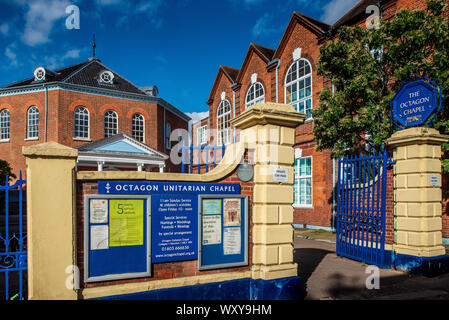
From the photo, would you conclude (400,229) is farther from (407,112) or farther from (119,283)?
(119,283)

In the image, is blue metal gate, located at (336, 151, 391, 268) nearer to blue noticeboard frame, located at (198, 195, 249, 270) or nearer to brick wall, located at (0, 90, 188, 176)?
blue noticeboard frame, located at (198, 195, 249, 270)

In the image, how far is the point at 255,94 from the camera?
62.7 feet

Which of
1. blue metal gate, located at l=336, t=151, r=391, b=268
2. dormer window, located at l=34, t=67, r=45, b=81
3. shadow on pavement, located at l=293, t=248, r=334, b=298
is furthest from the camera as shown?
dormer window, located at l=34, t=67, r=45, b=81

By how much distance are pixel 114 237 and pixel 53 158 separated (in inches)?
50.0

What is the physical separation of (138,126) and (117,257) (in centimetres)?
1997

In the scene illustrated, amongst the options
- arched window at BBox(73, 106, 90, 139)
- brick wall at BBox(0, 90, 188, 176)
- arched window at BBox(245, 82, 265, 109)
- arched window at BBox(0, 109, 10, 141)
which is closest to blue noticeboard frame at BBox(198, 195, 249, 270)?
arched window at BBox(245, 82, 265, 109)

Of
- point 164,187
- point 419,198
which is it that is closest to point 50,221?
point 164,187

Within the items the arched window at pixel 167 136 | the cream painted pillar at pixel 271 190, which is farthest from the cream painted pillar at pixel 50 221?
the arched window at pixel 167 136

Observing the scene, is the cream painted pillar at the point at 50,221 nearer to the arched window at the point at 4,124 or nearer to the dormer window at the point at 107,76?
the dormer window at the point at 107,76

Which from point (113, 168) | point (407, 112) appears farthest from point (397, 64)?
point (113, 168)

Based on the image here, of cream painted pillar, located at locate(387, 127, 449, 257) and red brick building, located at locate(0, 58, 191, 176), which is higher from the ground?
red brick building, located at locate(0, 58, 191, 176)

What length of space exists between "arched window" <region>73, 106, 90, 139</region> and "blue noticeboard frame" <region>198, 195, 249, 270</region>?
61.5 ft

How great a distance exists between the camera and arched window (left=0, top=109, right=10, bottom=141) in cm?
2148

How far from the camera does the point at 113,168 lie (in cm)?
1862
